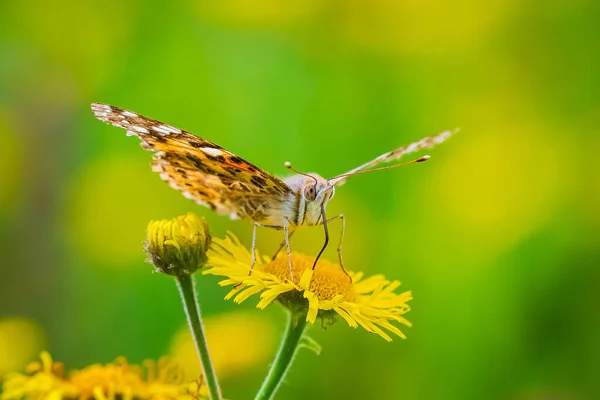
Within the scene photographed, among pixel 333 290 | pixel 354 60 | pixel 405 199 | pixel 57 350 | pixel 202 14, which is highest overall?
pixel 202 14

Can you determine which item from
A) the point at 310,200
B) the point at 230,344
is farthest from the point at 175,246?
the point at 230,344

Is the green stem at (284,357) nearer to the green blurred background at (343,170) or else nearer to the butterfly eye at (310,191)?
the butterfly eye at (310,191)

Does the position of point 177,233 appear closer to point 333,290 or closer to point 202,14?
point 333,290

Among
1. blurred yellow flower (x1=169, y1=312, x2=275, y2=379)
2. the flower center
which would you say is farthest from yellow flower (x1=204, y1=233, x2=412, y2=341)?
blurred yellow flower (x1=169, y1=312, x2=275, y2=379)

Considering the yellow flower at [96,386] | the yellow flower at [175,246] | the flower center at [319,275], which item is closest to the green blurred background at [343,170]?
the flower center at [319,275]

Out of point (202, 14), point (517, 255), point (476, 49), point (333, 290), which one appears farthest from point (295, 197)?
point (202, 14)

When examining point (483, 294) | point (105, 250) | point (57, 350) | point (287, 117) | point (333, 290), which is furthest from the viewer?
point (287, 117)

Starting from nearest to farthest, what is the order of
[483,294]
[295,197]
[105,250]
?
[295,197] → [483,294] → [105,250]
